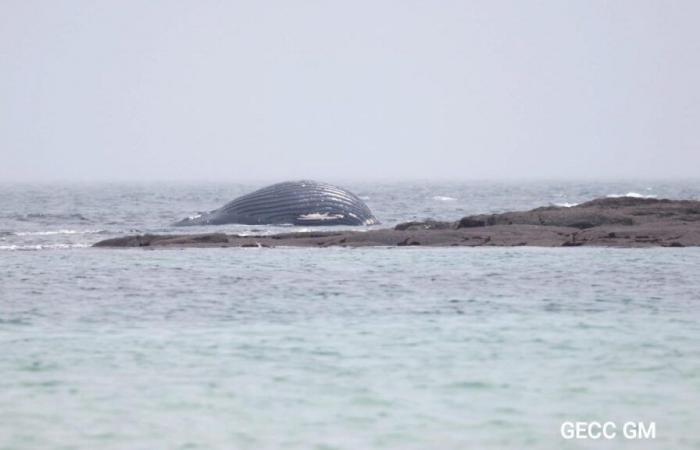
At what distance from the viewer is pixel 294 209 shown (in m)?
39.1

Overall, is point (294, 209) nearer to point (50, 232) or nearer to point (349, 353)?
point (50, 232)

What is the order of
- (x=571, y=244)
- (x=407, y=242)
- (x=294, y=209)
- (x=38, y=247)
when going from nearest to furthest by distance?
(x=571, y=244), (x=407, y=242), (x=38, y=247), (x=294, y=209)

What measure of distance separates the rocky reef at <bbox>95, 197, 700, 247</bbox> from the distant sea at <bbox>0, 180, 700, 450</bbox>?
3296 millimetres

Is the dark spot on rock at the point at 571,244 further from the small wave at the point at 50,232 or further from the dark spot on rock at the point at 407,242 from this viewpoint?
the small wave at the point at 50,232

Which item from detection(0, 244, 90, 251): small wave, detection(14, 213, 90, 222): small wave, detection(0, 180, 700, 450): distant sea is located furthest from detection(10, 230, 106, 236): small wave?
detection(0, 180, 700, 450): distant sea

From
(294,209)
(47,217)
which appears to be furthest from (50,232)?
(47,217)

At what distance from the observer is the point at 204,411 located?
10.4 meters

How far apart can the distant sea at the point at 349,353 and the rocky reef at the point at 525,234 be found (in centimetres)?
330

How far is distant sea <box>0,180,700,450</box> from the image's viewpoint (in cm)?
990

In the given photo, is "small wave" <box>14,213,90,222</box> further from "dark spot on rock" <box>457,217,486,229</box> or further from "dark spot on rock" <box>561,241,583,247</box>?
"dark spot on rock" <box>561,241,583,247</box>

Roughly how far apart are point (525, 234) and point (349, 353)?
602 inches

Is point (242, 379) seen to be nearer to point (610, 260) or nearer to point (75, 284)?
point (75, 284)

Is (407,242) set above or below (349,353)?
above

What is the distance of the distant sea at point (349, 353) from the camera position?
9898 mm
